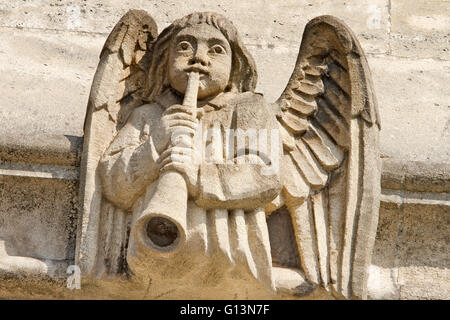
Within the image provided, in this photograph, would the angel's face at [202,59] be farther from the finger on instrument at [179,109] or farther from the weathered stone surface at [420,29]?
the weathered stone surface at [420,29]

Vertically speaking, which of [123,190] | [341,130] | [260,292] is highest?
[341,130]

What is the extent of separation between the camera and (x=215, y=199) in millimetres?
3936

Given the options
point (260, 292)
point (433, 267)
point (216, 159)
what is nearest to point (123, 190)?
point (216, 159)

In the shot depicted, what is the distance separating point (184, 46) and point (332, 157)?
69 cm

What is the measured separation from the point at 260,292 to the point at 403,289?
24.3 inches

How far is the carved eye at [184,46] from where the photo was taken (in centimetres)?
429

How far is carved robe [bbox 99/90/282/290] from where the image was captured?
154 inches

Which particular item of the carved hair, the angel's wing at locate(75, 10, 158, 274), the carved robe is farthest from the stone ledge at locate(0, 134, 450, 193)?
the carved hair

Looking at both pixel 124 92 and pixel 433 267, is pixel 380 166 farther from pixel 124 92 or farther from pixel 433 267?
pixel 124 92

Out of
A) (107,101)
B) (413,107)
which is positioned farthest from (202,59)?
(413,107)

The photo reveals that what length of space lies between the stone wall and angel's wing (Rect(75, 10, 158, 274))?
0.49 feet

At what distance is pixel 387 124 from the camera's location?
5012mm

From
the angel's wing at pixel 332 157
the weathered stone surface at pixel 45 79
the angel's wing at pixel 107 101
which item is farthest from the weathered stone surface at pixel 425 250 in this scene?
the weathered stone surface at pixel 45 79

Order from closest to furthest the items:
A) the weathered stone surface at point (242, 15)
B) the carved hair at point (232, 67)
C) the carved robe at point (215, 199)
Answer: the carved robe at point (215, 199), the carved hair at point (232, 67), the weathered stone surface at point (242, 15)
